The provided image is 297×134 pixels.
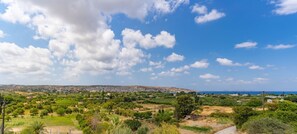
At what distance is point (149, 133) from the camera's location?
92.3ft

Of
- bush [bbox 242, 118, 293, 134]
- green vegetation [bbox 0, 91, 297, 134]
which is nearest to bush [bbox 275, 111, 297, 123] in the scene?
green vegetation [bbox 0, 91, 297, 134]

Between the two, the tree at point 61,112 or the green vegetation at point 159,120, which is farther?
the tree at point 61,112

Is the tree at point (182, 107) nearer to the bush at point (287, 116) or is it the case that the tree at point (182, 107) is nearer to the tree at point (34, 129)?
the bush at point (287, 116)

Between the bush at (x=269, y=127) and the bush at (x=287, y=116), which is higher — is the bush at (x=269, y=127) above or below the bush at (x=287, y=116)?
below

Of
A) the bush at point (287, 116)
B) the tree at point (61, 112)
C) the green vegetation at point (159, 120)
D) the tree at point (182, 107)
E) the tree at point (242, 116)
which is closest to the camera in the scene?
the green vegetation at point (159, 120)

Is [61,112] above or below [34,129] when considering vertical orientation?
below

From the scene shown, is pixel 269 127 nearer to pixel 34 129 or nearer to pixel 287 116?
pixel 287 116

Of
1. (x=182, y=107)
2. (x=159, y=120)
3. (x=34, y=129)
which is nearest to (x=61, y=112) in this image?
(x=159, y=120)

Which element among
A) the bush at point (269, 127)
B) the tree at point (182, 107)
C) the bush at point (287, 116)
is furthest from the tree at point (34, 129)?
the tree at point (182, 107)

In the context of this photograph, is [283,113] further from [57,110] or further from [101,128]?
[57,110]

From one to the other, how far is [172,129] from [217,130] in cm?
1931

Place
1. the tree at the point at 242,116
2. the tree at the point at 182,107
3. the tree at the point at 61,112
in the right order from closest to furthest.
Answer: the tree at the point at 242,116 < the tree at the point at 182,107 < the tree at the point at 61,112

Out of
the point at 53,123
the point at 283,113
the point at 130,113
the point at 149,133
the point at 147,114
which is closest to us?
the point at 149,133

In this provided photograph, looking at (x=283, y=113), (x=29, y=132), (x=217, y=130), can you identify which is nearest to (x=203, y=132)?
(x=217, y=130)
